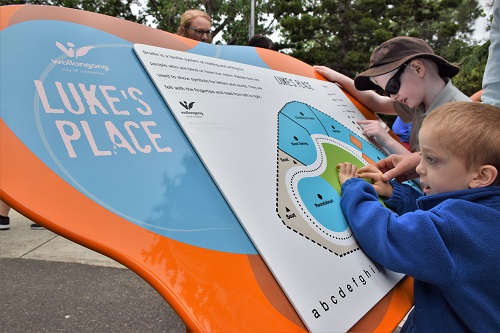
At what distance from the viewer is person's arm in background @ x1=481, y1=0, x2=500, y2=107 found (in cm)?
169

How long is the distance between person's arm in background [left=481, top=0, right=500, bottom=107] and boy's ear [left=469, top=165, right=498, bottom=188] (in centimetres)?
79

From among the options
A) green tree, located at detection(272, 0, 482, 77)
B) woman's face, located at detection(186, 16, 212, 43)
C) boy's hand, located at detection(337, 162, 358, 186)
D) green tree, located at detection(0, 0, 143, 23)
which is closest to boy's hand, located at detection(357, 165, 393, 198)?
boy's hand, located at detection(337, 162, 358, 186)

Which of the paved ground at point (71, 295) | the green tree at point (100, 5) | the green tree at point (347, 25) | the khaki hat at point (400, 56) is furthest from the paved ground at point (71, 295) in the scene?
the green tree at point (347, 25)

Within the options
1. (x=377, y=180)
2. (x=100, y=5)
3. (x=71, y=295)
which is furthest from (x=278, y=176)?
(x=100, y=5)

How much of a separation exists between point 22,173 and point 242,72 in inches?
30.9

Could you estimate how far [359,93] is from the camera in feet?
6.68

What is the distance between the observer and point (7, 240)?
383 centimetres

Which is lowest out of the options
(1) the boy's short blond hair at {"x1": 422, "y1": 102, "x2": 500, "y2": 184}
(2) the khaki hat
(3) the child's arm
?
(3) the child's arm

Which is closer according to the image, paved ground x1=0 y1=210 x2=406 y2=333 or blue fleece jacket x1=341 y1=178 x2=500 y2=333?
blue fleece jacket x1=341 y1=178 x2=500 y2=333

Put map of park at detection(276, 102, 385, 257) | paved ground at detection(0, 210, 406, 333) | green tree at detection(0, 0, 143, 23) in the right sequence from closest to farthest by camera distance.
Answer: map of park at detection(276, 102, 385, 257)
paved ground at detection(0, 210, 406, 333)
green tree at detection(0, 0, 143, 23)

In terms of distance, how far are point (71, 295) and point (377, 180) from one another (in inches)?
95.7

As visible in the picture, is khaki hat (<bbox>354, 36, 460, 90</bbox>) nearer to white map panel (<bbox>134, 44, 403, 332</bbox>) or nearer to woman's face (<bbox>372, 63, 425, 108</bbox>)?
woman's face (<bbox>372, 63, 425, 108</bbox>)

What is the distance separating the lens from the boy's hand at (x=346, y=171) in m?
1.26

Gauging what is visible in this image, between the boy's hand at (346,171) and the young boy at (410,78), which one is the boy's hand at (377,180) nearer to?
the boy's hand at (346,171)
